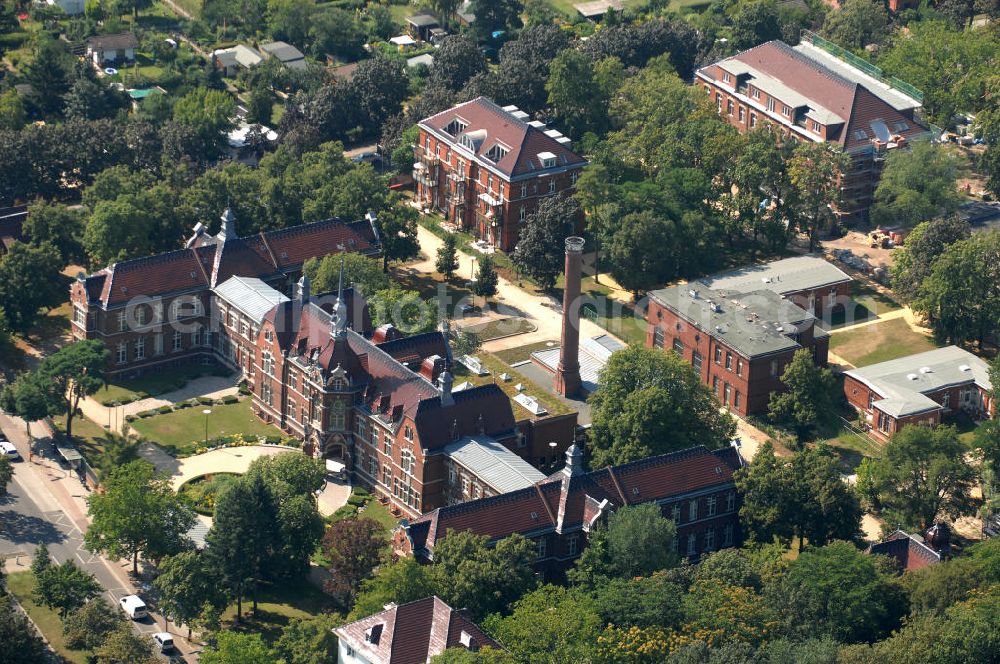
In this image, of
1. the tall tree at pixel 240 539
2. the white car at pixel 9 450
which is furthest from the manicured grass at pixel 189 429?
the tall tree at pixel 240 539

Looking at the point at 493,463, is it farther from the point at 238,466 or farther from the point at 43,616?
the point at 43,616

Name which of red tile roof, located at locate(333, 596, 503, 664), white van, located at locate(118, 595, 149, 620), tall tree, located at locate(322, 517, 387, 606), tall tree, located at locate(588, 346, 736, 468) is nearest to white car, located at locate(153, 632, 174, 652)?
white van, located at locate(118, 595, 149, 620)

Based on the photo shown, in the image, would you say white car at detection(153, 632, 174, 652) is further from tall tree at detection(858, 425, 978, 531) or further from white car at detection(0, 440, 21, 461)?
tall tree at detection(858, 425, 978, 531)

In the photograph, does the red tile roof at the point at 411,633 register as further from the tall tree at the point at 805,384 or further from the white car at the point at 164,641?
the tall tree at the point at 805,384

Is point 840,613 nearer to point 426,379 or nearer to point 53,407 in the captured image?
point 426,379

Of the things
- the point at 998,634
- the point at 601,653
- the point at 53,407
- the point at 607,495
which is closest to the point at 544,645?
the point at 601,653


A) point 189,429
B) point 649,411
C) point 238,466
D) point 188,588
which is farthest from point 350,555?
point 189,429
